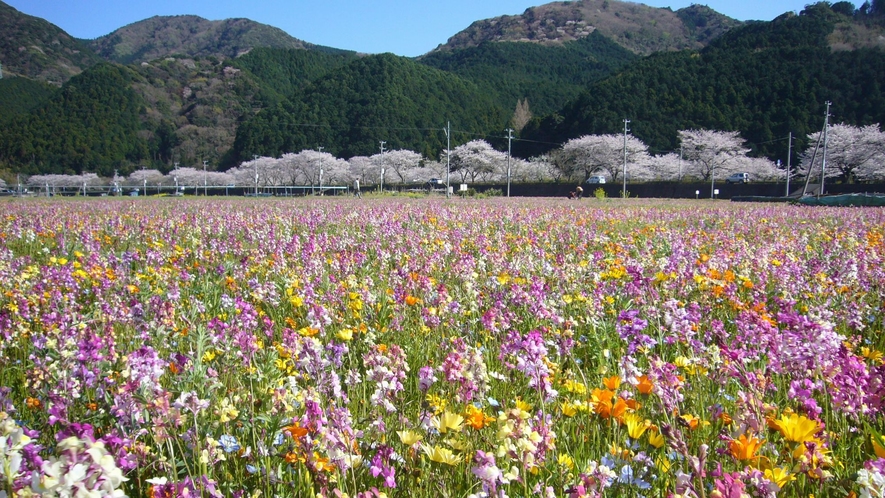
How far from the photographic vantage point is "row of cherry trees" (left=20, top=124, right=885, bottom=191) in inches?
2302

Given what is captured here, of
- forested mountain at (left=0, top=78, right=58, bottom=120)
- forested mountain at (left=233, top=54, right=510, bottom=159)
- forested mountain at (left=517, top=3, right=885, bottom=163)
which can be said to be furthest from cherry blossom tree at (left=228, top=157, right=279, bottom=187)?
forested mountain at (left=0, top=78, right=58, bottom=120)

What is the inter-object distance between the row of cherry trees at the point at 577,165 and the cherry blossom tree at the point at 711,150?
11cm

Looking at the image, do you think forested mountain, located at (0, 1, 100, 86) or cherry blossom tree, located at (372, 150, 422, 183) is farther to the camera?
forested mountain, located at (0, 1, 100, 86)

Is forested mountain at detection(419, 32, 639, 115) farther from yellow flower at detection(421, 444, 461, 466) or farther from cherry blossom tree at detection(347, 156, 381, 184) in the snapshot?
yellow flower at detection(421, 444, 461, 466)

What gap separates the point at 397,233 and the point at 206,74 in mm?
142652

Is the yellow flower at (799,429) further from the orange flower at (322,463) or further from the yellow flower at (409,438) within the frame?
the orange flower at (322,463)

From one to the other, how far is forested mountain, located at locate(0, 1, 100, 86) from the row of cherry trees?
7687 centimetres

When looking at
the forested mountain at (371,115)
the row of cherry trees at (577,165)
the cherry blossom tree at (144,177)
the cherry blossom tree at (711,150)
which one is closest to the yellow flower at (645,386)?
the row of cherry trees at (577,165)

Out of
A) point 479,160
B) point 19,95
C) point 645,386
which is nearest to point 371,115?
point 479,160

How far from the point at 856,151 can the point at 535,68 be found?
290 feet

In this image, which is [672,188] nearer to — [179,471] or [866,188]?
[866,188]

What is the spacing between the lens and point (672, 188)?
179ft

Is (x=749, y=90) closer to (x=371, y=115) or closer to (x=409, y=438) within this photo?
(x=371, y=115)

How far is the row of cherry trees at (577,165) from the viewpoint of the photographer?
192 feet
